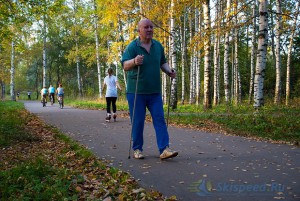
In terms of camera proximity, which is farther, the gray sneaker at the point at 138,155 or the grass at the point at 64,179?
the gray sneaker at the point at 138,155

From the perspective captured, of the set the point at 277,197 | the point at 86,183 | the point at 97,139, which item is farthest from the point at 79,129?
the point at 277,197

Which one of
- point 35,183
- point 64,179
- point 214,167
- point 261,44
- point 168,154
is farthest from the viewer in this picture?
point 261,44

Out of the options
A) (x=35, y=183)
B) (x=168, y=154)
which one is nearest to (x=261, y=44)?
(x=168, y=154)

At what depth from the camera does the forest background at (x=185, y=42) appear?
14064 millimetres

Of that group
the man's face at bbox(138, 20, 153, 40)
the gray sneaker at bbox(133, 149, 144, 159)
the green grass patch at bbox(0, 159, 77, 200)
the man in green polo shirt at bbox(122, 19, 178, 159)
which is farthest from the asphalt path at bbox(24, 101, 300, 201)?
the man's face at bbox(138, 20, 153, 40)

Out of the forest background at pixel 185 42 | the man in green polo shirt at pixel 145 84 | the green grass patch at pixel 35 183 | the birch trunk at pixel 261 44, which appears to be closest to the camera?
the green grass patch at pixel 35 183

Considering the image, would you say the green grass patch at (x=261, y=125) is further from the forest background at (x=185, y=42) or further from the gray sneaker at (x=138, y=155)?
the gray sneaker at (x=138, y=155)

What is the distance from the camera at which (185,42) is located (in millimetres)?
30281

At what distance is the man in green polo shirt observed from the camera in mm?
5258

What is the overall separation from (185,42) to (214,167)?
26.7m

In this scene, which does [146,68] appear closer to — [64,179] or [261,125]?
[64,179]

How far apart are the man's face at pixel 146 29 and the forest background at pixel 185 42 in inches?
53.4

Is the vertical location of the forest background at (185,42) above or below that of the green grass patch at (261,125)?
above

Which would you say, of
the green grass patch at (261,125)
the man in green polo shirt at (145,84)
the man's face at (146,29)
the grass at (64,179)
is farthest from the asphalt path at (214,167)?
the man's face at (146,29)
